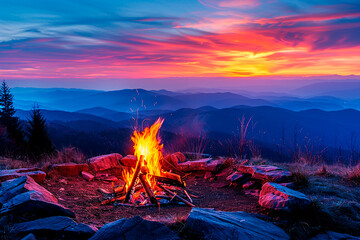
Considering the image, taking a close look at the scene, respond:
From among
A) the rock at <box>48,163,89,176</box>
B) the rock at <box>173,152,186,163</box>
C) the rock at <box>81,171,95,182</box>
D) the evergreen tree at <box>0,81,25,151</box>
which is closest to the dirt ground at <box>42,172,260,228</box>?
the rock at <box>81,171,95,182</box>

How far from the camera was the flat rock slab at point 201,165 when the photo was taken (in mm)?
7169

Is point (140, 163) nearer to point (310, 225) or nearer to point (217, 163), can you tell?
point (217, 163)

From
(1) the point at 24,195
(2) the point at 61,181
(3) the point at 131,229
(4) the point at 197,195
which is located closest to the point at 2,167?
(2) the point at 61,181

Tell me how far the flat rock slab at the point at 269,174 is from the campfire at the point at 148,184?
165cm

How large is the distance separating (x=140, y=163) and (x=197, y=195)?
156 centimetres

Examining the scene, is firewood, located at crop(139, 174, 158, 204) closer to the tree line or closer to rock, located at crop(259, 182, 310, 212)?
rock, located at crop(259, 182, 310, 212)

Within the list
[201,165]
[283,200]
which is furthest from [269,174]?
[201,165]

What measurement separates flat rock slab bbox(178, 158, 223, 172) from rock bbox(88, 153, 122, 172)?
1.90 m

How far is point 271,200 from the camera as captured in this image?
13.3 ft

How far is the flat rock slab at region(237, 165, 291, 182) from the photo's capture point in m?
5.56

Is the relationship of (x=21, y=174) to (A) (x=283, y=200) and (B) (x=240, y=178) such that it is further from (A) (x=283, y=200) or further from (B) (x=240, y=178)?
(A) (x=283, y=200)

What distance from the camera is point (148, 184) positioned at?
17.7 feet

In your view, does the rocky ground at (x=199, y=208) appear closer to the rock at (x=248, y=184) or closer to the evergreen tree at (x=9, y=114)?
the rock at (x=248, y=184)

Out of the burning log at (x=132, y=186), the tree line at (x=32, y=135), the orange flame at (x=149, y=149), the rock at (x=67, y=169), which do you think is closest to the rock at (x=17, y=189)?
the burning log at (x=132, y=186)
